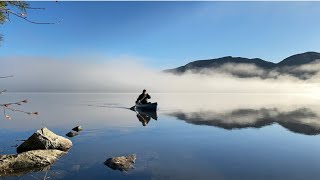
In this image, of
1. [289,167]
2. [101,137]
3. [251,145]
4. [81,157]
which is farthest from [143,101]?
[289,167]

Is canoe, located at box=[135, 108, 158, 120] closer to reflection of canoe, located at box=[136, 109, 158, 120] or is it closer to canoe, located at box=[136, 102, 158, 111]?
reflection of canoe, located at box=[136, 109, 158, 120]

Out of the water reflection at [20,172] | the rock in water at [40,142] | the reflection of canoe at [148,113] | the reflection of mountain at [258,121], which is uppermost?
the rock in water at [40,142]

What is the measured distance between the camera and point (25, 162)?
2355 centimetres

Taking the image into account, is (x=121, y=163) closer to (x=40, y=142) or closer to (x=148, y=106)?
(x=40, y=142)

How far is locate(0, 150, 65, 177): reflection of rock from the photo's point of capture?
2212cm

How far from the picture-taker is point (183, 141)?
1486 inches

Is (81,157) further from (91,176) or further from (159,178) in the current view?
(159,178)

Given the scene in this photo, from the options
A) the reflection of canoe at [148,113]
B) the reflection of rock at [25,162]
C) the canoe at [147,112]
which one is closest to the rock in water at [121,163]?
the reflection of rock at [25,162]

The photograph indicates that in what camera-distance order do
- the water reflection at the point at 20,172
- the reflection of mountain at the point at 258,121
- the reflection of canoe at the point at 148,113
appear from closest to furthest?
the water reflection at the point at 20,172
the reflection of mountain at the point at 258,121
the reflection of canoe at the point at 148,113

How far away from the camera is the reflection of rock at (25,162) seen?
22.1 metres

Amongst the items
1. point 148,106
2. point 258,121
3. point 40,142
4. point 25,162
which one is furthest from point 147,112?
point 25,162

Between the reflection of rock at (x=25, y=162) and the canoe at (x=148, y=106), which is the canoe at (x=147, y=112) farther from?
the reflection of rock at (x=25, y=162)

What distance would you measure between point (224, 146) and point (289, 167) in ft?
32.6

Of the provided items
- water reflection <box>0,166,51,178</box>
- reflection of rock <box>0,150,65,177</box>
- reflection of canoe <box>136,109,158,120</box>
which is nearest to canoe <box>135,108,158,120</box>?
reflection of canoe <box>136,109,158,120</box>
